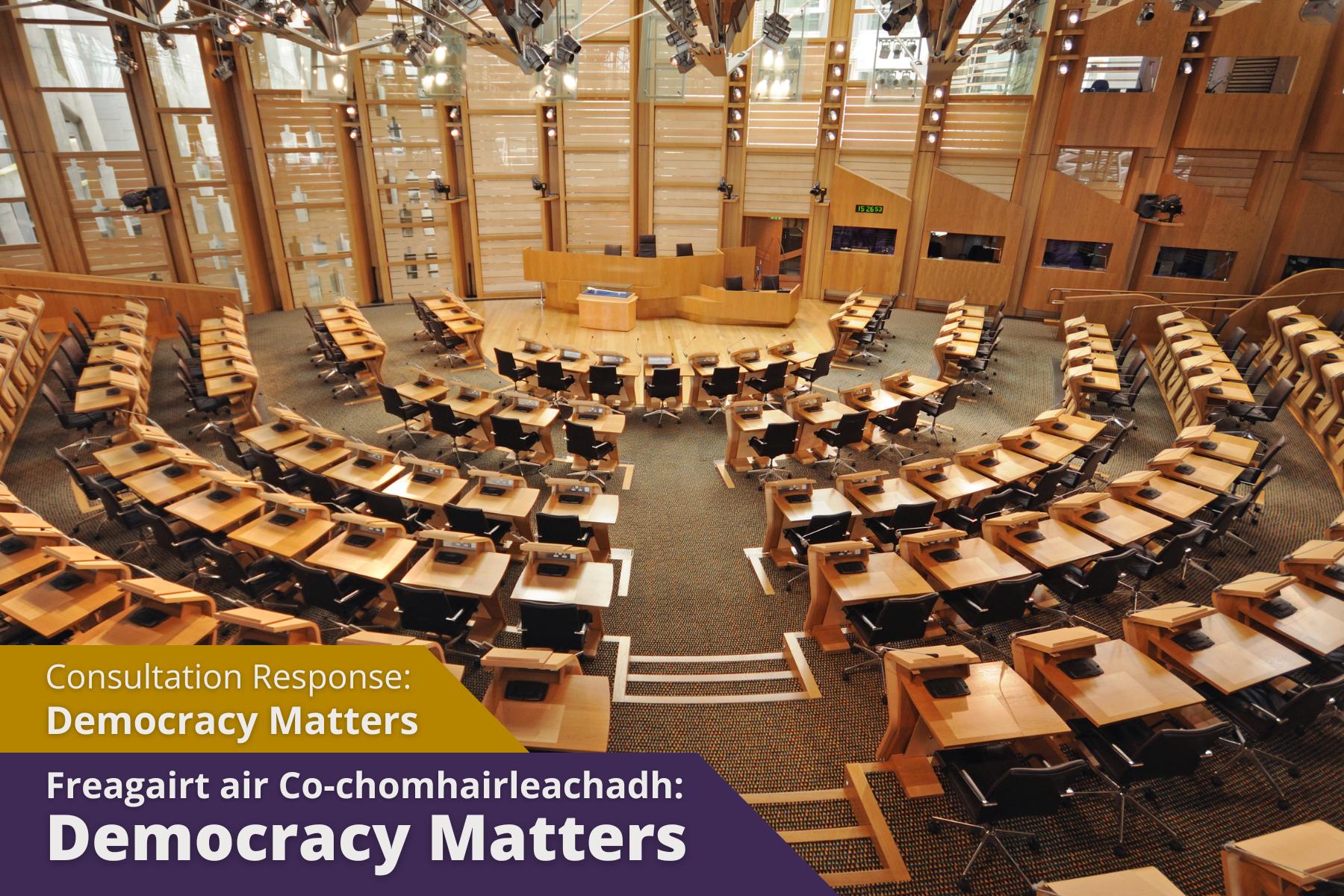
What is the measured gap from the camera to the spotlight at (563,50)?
10.0m

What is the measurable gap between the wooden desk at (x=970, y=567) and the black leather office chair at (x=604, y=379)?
5.72 metres

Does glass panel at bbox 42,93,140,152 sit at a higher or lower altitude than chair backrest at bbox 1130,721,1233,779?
higher

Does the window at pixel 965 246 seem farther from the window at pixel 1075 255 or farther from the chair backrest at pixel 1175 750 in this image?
the chair backrest at pixel 1175 750

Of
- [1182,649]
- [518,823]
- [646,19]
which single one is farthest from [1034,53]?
[518,823]

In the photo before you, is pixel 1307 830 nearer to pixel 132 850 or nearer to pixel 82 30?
pixel 132 850

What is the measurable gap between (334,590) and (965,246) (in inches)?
656

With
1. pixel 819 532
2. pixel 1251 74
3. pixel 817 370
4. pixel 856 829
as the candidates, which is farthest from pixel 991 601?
pixel 1251 74

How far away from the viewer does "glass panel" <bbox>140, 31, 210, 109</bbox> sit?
574 inches

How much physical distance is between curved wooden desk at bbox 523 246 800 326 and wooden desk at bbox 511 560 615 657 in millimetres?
11547

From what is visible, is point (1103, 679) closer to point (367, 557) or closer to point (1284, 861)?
point (1284, 861)

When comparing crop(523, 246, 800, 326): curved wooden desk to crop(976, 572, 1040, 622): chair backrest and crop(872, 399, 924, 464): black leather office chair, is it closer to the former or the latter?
crop(872, 399, 924, 464): black leather office chair

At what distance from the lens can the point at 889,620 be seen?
5.44m

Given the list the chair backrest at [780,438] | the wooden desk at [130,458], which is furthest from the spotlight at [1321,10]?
the wooden desk at [130,458]

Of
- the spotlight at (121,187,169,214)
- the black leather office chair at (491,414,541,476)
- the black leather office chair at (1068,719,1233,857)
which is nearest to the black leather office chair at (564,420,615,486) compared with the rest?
the black leather office chair at (491,414,541,476)
